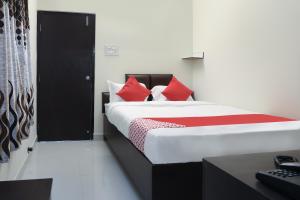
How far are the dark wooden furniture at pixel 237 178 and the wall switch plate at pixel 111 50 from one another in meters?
4.10

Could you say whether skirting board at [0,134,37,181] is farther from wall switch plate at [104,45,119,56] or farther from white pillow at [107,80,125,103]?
wall switch plate at [104,45,119,56]

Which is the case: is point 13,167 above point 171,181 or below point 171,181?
below

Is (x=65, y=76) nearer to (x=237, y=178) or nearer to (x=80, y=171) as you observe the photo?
(x=80, y=171)

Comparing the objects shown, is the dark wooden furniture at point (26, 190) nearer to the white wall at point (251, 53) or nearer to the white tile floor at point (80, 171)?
the white tile floor at point (80, 171)

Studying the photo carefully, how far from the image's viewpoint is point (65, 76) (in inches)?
188

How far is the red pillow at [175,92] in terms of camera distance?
4738 millimetres

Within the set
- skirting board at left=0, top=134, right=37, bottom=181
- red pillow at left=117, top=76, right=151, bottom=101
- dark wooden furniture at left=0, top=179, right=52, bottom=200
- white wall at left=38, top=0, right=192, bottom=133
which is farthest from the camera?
white wall at left=38, top=0, right=192, bottom=133

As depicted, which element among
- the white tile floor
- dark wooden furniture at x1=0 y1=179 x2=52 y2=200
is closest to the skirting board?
the white tile floor

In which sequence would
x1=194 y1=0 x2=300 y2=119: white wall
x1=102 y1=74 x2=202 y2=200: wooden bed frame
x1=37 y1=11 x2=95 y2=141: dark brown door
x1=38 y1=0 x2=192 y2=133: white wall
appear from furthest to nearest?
x1=38 y1=0 x2=192 y2=133: white wall → x1=37 y1=11 x2=95 y2=141: dark brown door → x1=194 y1=0 x2=300 y2=119: white wall → x1=102 y1=74 x2=202 y2=200: wooden bed frame

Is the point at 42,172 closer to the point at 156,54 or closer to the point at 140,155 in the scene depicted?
the point at 140,155

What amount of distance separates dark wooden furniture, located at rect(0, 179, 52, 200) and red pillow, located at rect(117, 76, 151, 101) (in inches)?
118

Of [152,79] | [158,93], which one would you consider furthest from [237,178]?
[152,79]

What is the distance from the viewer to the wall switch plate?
16.2 ft

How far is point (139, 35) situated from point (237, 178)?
14.7ft
